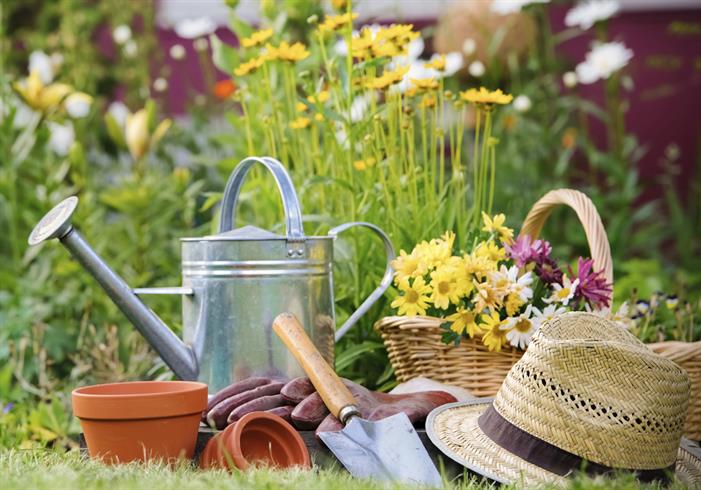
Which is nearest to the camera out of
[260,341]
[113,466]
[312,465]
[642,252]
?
[113,466]

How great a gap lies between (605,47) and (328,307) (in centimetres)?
249

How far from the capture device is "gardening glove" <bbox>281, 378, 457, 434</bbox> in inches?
82.4

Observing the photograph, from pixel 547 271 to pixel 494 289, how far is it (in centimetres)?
14

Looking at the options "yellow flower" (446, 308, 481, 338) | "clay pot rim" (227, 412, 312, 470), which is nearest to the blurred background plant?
"yellow flower" (446, 308, 481, 338)

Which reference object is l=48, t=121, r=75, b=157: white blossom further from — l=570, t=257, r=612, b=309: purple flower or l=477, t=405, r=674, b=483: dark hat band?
l=477, t=405, r=674, b=483: dark hat band

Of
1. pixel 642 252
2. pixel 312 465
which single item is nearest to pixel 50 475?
pixel 312 465

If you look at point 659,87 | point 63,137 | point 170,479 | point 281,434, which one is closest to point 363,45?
point 281,434

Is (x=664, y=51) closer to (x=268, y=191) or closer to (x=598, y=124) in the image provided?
(x=598, y=124)

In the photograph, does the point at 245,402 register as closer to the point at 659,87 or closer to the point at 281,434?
the point at 281,434

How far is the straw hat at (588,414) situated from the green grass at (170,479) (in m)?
0.06

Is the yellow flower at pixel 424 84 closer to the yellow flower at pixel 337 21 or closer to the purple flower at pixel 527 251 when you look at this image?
the yellow flower at pixel 337 21

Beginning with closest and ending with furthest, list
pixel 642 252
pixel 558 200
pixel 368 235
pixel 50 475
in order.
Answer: pixel 50 475, pixel 558 200, pixel 368 235, pixel 642 252

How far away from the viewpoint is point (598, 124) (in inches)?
251

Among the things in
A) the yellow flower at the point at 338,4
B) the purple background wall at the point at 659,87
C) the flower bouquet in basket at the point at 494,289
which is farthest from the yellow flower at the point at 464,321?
the purple background wall at the point at 659,87
